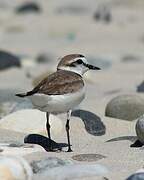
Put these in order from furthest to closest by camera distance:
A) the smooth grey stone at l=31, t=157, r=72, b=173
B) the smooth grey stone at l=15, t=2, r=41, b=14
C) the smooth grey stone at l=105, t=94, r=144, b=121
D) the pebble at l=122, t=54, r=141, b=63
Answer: the smooth grey stone at l=15, t=2, r=41, b=14 < the pebble at l=122, t=54, r=141, b=63 < the smooth grey stone at l=105, t=94, r=144, b=121 < the smooth grey stone at l=31, t=157, r=72, b=173

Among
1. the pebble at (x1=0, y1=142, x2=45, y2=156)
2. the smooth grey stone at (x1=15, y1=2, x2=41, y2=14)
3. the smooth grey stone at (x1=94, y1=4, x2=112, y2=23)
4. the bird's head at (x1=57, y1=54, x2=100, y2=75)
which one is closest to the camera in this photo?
the pebble at (x1=0, y1=142, x2=45, y2=156)

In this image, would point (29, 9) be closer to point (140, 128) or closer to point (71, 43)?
point (71, 43)

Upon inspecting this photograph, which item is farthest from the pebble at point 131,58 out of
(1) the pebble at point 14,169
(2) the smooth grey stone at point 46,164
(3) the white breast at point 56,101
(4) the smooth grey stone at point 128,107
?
(1) the pebble at point 14,169

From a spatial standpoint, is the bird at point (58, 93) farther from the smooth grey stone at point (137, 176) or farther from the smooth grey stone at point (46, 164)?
the smooth grey stone at point (137, 176)

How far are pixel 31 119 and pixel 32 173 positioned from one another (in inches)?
67.9

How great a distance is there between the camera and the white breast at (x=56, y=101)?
4.46m

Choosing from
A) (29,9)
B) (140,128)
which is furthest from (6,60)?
(29,9)

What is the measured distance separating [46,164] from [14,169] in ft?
1.01

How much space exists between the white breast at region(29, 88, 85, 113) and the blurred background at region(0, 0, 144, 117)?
5.49 feet

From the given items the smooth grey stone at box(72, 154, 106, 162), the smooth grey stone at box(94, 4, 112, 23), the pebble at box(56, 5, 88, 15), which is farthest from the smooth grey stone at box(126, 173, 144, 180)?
the pebble at box(56, 5, 88, 15)

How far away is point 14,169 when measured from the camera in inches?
144

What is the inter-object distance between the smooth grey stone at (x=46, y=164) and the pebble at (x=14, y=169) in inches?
5.1

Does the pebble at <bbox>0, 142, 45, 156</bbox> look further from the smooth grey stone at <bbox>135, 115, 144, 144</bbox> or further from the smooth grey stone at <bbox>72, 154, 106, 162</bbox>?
the smooth grey stone at <bbox>135, 115, 144, 144</bbox>

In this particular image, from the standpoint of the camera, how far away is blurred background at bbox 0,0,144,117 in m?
8.27
